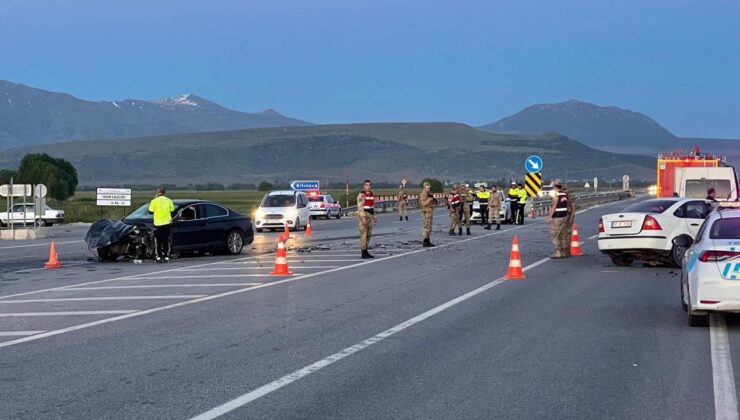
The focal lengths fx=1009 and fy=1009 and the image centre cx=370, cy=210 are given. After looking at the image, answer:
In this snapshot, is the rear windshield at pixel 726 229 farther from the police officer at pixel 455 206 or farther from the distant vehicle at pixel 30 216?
the distant vehicle at pixel 30 216

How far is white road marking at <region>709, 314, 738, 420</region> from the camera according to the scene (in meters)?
7.66

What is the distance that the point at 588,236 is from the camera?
32719 millimetres

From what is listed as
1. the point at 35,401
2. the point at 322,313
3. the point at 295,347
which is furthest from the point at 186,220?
the point at 35,401

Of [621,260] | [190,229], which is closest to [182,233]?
[190,229]

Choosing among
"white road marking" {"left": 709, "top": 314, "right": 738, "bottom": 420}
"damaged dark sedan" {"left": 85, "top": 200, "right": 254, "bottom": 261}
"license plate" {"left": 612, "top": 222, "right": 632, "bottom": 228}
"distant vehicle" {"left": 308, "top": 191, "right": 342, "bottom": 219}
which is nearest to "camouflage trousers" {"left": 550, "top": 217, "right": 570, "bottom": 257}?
"license plate" {"left": 612, "top": 222, "right": 632, "bottom": 228}

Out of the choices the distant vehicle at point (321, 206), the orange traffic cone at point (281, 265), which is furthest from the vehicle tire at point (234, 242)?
the distant vehicle at point (321, 206)

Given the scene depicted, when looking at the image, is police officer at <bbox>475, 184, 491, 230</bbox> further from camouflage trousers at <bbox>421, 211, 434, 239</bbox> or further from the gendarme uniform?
the gendarme uniform

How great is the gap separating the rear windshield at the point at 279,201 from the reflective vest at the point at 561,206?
54.9ft

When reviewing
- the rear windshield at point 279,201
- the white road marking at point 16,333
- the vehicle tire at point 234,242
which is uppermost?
the rear windshield at point 279,201

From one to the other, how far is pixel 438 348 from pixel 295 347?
1.50m

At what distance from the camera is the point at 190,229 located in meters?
24.1

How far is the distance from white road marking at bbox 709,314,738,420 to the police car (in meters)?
0.30

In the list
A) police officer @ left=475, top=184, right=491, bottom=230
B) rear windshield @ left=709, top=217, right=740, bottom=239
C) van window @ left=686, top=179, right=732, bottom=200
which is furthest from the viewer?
police officer @ left=475, top=184, right=491, bottom=230

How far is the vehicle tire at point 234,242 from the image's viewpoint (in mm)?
25000
